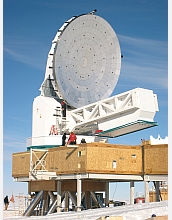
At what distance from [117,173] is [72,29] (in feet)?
47.2

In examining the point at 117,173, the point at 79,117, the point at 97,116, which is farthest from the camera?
the point at 79,117

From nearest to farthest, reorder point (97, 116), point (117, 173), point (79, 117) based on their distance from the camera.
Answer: point (117, 173)
point (97, 116)
point (79, 117)

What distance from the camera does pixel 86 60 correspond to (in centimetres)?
4691

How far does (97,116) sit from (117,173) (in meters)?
6.23

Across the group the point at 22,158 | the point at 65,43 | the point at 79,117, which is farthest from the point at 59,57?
the point at 22,158

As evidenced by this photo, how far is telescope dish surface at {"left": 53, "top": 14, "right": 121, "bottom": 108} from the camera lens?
4491 centimetres

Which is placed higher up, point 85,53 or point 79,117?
point 85,53

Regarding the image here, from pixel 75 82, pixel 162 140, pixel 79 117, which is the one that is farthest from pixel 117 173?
pixel 75 82

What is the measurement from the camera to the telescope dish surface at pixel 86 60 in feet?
147

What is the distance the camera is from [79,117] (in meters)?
44.8

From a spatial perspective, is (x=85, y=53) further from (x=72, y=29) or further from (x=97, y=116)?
(x=97, y=116)

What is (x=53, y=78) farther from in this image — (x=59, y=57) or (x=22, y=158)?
(x=22, y=158)

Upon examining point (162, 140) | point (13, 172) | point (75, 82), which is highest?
point (75, 82)

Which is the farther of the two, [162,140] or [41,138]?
[41,138]
